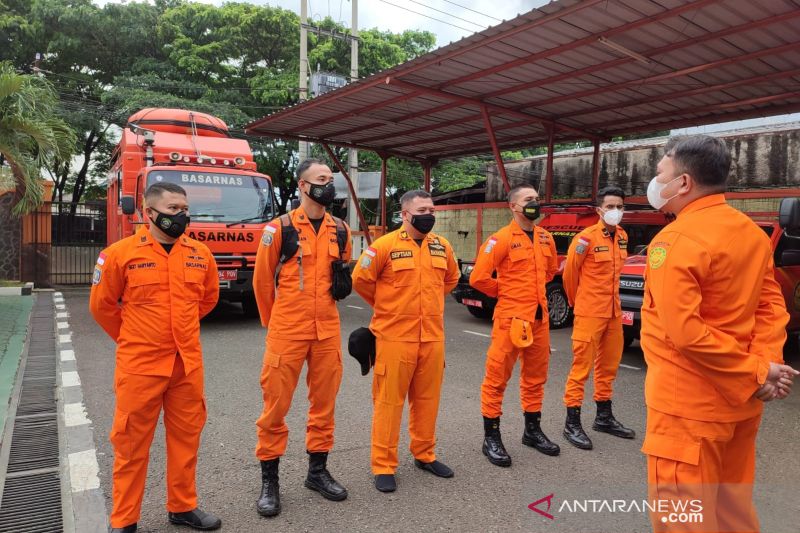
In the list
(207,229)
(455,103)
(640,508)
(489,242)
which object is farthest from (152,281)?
(455,103)

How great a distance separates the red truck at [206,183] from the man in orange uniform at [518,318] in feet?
17.4

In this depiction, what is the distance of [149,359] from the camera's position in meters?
2.83

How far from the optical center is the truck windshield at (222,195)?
8.50m

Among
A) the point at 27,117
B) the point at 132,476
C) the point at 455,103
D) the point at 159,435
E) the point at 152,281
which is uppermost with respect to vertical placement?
the point at 455,103

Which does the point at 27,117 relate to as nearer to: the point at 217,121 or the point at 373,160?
the point at 217,121

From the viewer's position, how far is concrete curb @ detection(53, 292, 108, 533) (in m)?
3.01

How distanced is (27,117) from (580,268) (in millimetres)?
8381

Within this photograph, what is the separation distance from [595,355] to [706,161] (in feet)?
8.71

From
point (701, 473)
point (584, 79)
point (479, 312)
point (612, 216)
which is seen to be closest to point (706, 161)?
point (701, 473)

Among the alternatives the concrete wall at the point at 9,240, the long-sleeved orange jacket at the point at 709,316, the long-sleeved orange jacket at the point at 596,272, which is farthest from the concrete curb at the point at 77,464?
the concrete wall at the point at 9,240

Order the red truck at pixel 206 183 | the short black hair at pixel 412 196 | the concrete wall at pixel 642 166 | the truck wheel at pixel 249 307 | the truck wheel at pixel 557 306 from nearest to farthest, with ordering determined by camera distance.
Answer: the short black hair at pixel 412 196
the red truck at pixel 206 183
the truck wheel at pixel 557 306
the truck wheel at pixel 249 307
the concrete wall at pixel 642 166

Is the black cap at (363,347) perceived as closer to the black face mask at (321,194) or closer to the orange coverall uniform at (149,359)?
the black face mask at (321,194)

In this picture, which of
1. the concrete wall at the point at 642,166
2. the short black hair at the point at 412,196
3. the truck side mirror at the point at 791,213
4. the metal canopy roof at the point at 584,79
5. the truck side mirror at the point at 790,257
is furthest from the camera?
the concrete wall at the point at 642,166

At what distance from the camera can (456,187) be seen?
72.4 ft
